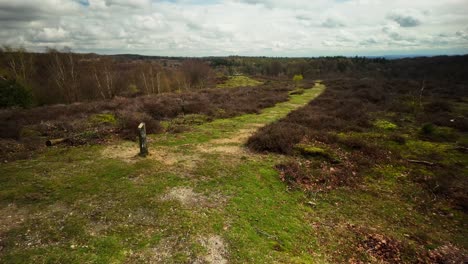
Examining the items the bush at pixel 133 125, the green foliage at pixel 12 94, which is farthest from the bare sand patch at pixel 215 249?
the green foliage at pixel 12 94

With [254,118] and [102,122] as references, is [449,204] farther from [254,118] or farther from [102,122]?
[102,122]

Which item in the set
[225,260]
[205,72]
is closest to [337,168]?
[225,260]

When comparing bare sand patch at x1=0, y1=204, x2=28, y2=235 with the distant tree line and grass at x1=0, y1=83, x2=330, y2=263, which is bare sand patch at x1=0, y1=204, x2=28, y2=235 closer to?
A: grass at x1=0, y1=83, x2=330, y2=263

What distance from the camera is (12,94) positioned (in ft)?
75.8

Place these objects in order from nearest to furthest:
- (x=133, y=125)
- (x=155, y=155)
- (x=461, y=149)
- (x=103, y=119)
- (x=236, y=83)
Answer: (x=155, y=155)
(x=461, y=149)
(x=133, y=125)
(x=103, y=119)
(x=236, y=83)

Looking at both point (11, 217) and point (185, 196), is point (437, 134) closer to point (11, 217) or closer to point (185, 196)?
point (185, 196)

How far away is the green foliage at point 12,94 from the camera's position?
2256cm

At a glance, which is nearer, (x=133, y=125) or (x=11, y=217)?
(x=11, y=217)

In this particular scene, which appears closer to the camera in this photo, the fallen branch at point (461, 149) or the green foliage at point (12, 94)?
the fallen branch at point (461, 149)

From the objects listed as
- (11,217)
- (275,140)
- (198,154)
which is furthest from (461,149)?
(11,217)

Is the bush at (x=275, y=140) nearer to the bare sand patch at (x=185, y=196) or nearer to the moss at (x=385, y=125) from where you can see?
the bare sand patch at (x=185, y=196)

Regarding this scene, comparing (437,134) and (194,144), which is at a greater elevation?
(437,134)

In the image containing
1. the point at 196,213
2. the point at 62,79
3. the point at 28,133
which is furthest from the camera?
the point at 62,79

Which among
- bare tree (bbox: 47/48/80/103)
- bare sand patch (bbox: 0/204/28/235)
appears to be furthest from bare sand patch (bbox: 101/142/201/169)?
bare tree (bbox: 47/48/80/103)
